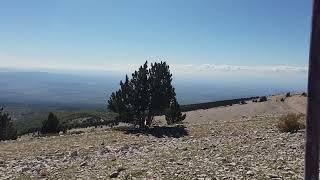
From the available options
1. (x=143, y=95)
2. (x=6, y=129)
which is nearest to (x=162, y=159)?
(x=143, y=95)

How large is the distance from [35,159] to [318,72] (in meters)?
22.4

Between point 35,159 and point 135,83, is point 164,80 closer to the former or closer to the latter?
point 135,83

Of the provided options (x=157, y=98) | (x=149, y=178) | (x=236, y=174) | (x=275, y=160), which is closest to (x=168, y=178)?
(x=149, y=178)

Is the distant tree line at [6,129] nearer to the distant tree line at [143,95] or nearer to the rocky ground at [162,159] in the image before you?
the distant tree line at [143,95]

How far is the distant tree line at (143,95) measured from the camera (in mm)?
43625

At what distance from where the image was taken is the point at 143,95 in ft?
143

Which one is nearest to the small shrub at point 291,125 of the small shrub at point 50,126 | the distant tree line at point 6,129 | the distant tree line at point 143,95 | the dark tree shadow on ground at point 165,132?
the dark tree shadow on ground at point 165,132

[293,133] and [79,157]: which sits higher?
[293,133]

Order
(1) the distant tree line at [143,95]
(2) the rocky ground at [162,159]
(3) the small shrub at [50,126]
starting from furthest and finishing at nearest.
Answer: (3) the small shrub at [50,126]
(1) the distant tree line at [143,95]
(2) the rocky ground at [162,159]

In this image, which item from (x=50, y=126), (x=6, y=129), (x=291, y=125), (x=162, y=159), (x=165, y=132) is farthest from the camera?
(x=6, y=129)

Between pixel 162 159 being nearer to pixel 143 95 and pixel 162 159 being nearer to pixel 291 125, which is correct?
pixel 291 125

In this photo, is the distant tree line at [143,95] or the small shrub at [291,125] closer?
the small shrub at [291,125]

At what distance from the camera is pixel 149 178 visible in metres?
16.1

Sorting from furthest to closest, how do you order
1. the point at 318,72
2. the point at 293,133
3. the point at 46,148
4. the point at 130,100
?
the point at 130,100
the point at 46,148
the point at 293,133
the point at 318,72
